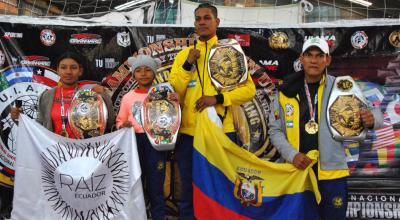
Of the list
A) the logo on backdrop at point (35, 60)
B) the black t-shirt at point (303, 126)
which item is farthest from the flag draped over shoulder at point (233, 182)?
the logo on backdrop at point (35, 60)

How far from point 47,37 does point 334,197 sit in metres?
3.26

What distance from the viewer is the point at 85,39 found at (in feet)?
15.5

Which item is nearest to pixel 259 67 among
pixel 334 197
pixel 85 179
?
pixel 334 197

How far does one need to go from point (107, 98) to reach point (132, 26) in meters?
1.05

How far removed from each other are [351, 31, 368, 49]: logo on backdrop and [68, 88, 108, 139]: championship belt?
2516 millimetres

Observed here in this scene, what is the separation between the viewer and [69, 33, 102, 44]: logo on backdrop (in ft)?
15.4

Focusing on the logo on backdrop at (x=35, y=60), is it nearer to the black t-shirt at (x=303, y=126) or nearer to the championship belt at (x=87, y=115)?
the championship belt at (x=87, y=115)

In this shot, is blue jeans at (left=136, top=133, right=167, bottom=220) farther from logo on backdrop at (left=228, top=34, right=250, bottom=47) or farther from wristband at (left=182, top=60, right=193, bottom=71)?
logo on backdrop at (left=228, top=34, right=250, bottom=47)

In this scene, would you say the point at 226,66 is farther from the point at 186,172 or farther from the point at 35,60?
the point at 35,60

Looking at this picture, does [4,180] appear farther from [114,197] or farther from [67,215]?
[114,197]

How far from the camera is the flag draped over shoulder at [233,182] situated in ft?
11.2

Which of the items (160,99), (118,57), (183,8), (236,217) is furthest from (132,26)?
(236,217)

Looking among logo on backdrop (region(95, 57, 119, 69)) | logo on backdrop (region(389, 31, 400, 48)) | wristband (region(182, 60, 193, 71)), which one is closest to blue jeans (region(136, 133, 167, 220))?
wristband (region(182, 60, 193, 71))

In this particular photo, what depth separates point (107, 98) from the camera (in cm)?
397
